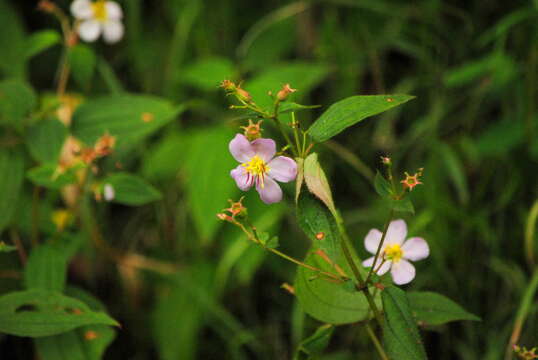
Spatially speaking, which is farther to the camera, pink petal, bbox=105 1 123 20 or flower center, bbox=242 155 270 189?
pink petal, bbox=105 1 123 20

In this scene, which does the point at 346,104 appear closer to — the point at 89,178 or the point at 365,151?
the point at 89,178

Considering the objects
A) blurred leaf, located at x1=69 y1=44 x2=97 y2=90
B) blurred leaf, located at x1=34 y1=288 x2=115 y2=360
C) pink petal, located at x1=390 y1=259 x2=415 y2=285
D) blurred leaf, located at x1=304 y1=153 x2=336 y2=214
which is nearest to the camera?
blurred leaf, located at x1=304 y1=153 x2=336 y2=214

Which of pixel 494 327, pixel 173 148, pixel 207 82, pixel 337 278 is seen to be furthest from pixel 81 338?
pixel 494 327

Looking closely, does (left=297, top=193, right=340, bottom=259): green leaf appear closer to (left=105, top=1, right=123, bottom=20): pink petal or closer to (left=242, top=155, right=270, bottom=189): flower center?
(left=242, top=155, right=270, bottom=189): flower center

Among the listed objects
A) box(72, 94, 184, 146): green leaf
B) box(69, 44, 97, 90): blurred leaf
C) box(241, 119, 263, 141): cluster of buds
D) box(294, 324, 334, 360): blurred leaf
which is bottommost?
box(294, 324, 334, 360): blurred leaf

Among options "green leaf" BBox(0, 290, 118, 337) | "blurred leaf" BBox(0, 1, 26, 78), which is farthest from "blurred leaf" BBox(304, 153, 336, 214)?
"blurred leaf" BBox(0, 1, 26, 78)
